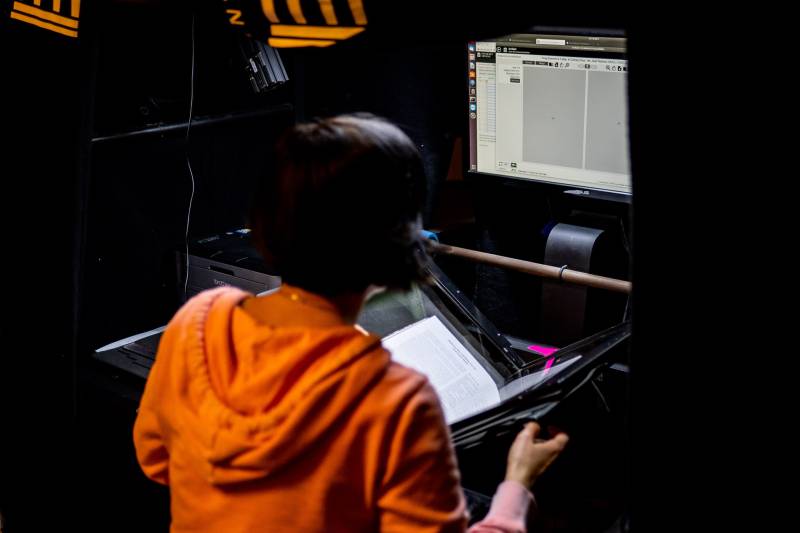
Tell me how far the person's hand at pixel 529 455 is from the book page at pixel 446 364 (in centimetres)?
40

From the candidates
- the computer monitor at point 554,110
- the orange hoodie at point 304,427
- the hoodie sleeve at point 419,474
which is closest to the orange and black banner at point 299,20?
the orange hoodie at point 304,427

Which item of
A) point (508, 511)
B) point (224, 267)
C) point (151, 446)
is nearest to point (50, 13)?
point (224, 267)

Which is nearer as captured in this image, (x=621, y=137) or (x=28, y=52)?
(x=28, y=52)

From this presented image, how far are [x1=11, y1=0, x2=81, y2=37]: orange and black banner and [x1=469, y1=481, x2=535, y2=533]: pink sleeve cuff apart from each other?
4.18 feet

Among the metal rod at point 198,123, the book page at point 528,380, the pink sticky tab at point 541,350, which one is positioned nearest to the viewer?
the book page at point 528,380

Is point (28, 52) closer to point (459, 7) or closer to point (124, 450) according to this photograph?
point (124, 450)

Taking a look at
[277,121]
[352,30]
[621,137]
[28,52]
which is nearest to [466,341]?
[621,137]

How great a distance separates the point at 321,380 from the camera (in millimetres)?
961

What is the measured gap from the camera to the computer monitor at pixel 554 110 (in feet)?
6.34

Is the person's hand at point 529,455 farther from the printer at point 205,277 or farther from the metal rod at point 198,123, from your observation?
the metal rod at point 198,123

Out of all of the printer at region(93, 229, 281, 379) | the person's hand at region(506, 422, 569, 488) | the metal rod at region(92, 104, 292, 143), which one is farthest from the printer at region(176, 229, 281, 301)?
the person's hand at region(506, 422, 569, 488)

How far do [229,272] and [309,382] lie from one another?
1.10 m

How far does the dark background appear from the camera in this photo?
92cm

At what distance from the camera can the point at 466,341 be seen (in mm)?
1786
